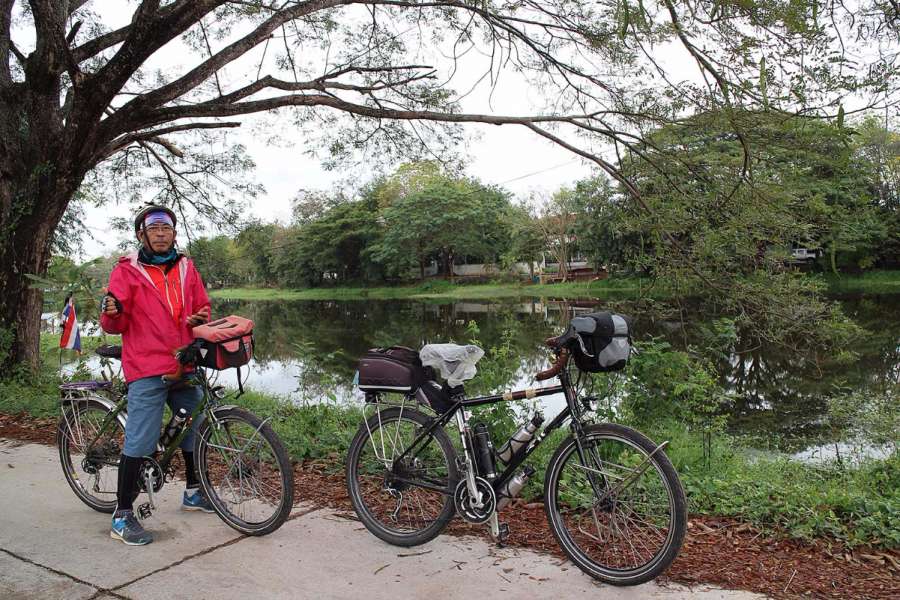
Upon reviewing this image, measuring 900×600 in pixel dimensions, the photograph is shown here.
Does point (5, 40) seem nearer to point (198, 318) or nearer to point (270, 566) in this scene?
point (198, 318)

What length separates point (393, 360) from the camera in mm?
3291

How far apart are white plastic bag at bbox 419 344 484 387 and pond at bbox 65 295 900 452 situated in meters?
2.70

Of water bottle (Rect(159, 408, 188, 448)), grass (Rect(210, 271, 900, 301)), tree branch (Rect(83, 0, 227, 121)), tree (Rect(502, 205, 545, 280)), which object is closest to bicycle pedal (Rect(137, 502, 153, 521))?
water bottle (Rect(159, 408, 188, 448))

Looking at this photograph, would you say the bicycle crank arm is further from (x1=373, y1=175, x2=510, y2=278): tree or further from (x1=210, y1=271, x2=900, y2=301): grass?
(x1=373, y1=175, x2=510, y2=278): tree

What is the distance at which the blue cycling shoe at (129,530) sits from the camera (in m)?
3.36

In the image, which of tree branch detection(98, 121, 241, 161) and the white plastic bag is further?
tree branch detection(98, 121, 241, 161)

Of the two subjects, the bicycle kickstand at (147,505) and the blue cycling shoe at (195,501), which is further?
the blue cycling shoe at (195,501)

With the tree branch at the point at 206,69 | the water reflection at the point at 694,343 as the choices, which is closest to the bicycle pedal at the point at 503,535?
the water reflection at the point at 694,343

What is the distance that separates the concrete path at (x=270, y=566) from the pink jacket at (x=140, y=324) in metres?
0.91

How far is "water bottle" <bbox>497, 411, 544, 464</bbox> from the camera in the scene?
120 inches

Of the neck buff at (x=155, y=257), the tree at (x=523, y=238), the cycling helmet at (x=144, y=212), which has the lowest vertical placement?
the neck buff at (x=155, y=257)

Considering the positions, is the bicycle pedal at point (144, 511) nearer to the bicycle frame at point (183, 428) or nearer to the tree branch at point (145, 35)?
the bicycle frame at point (183, 428)

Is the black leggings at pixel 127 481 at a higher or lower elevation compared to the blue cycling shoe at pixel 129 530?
higher

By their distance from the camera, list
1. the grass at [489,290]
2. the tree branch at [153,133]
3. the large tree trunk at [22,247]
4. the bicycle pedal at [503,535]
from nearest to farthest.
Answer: the bicycle pedal at [503,535] → the large tree trunk at [22,247] → the tree branch at [153,133] → the grass at [489,290]
